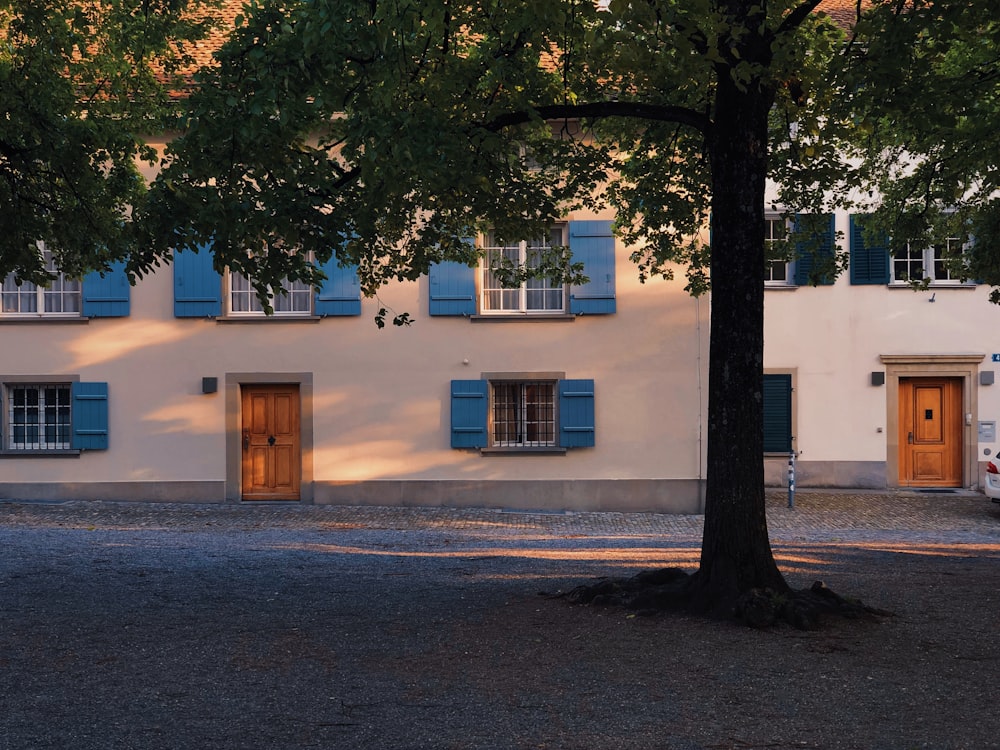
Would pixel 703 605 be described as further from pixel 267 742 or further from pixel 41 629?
pixel 41 629

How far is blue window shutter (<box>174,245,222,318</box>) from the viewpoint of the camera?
18703 mm

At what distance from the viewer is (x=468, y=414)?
18.8 metres

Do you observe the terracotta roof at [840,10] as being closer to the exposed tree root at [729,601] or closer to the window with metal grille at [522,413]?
the window with metal grille at [522,413]

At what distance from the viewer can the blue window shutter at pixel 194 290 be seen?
61.4 ft

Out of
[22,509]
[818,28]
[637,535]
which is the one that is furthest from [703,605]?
[22,509]

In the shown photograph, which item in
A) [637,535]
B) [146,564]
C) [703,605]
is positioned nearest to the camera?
[703,605]

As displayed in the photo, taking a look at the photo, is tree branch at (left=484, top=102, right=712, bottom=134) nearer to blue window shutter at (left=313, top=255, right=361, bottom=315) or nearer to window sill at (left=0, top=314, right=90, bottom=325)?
blue window shutter at (left=313, top=255, right=361, bottom=315)

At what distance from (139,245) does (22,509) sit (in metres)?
10.6

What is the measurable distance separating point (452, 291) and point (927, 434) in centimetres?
909

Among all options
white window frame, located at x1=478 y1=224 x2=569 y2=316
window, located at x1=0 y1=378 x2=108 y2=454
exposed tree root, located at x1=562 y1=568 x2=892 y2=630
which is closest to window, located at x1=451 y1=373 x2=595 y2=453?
white window frame, located at x1=478 y1=224 x2=569 y2=316

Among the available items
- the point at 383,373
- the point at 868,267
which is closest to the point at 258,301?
the point at 383,373

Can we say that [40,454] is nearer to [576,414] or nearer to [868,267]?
[576,414]

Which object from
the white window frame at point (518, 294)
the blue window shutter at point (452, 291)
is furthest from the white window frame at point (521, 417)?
the blue window shutter at point (452, 291)

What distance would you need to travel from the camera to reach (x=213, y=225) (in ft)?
27.2
